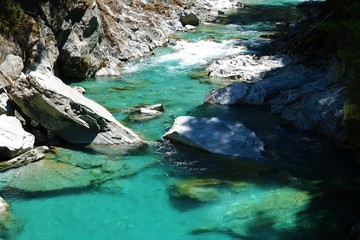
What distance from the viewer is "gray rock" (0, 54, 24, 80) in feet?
36.7

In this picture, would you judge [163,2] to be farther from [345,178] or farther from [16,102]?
[345,178]

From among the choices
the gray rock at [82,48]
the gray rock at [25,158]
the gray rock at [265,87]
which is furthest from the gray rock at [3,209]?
the gray rock at [82,48]

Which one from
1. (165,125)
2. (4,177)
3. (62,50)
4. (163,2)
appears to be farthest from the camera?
(163,2)

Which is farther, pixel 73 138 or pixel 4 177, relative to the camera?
pixel 73 138

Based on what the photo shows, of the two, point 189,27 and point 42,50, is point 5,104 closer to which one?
point 42,50

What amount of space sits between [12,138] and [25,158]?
0.50 metres

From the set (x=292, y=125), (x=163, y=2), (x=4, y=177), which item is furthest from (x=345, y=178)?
(x=163, y=2)

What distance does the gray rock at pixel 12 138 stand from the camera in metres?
9.27

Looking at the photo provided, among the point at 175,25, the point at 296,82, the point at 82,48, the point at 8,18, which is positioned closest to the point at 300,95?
the point at 296,82

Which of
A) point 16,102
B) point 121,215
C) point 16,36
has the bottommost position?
point 121,215

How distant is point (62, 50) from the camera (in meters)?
15.4

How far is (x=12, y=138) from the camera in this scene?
952cm

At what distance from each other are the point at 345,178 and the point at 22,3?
9.96m

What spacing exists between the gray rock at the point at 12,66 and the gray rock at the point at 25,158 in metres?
2.44
